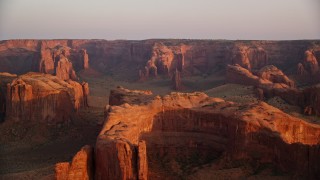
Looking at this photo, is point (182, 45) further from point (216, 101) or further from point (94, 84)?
point (216, 101)

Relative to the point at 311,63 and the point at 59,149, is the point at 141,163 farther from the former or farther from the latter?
the point at 311,63

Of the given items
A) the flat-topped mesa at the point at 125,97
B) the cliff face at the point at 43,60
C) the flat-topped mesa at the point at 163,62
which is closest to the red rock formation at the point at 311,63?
the flat-topped mesa at the point at 163,62

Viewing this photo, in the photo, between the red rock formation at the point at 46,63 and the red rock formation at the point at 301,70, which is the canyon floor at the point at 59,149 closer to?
the red rock formation at the point at 301,70

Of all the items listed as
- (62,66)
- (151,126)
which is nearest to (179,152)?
(151,126)

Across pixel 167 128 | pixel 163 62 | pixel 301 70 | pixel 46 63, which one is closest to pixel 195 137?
pixel 167 128

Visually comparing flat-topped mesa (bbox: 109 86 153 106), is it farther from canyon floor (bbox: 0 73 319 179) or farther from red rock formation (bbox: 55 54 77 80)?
red rock formation (bbox: 55 54 77 80)

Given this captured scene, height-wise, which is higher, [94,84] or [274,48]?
[274,48]

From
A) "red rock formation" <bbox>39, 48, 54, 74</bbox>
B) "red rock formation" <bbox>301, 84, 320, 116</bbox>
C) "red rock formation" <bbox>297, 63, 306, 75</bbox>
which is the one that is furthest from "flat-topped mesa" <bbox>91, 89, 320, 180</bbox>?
"red rock formation" <bbox>39, 48, 54, 74</bbox>
